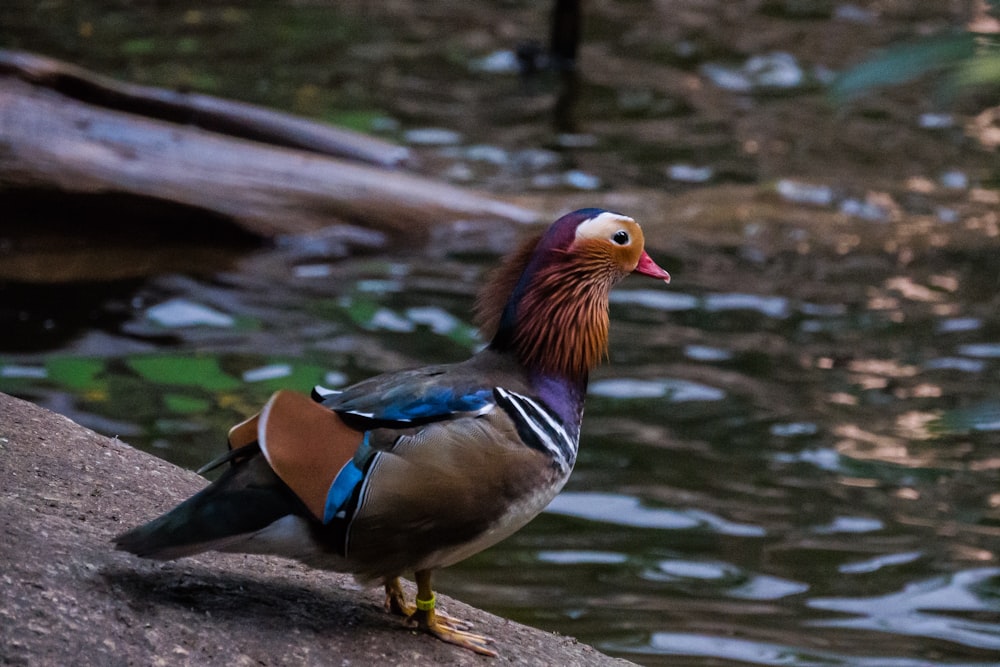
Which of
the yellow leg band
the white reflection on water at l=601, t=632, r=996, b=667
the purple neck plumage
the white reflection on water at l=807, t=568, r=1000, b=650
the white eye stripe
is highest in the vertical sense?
the white eye stripe

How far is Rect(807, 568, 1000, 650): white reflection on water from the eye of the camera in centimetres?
401

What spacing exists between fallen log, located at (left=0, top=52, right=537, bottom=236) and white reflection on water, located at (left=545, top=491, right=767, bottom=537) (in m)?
2.58

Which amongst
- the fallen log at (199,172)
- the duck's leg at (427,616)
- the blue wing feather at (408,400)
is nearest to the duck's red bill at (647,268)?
the blue wing feather at (408,400)

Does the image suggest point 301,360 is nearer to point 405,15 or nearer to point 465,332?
point 465,332

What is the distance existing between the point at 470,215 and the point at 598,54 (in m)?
4.23

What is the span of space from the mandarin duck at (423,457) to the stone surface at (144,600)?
14cm

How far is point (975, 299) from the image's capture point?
21.9 feet

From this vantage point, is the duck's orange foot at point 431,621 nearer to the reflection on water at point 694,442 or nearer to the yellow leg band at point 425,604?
the yellow leg band at point 425,604

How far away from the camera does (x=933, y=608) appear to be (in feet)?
13.6

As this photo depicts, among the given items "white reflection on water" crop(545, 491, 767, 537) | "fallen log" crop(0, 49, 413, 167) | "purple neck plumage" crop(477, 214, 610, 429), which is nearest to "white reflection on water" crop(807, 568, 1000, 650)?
"white reflection on water" crop(545, 491, 767, 537)

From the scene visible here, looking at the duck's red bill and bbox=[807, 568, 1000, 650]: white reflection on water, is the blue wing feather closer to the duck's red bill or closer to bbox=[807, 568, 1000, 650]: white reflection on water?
the duck's red bill

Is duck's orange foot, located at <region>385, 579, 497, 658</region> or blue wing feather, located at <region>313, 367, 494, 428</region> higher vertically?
blue wing feather, located at <region>313, 367, 494, 428</region>

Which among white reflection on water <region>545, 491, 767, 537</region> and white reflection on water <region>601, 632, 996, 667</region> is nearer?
white reflection on water <region>601, 632, 996, 667</region>

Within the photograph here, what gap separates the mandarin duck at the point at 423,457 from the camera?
2232 millimetres
